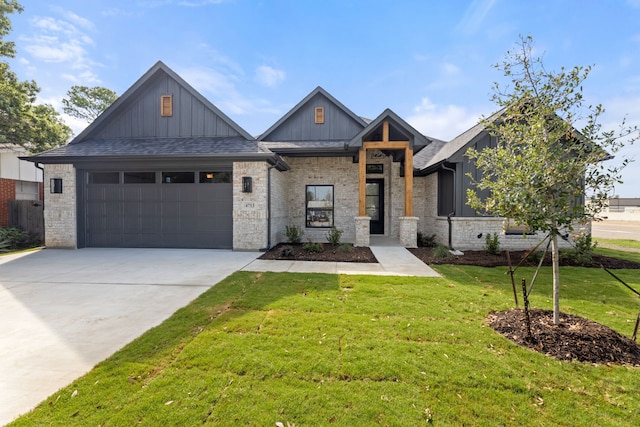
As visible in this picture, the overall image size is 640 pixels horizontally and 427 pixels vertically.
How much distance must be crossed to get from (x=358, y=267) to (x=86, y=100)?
32.7 m

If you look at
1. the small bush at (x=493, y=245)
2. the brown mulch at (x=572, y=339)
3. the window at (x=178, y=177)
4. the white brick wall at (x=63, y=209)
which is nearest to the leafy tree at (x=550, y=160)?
the brown mulch at (x=572, y=339)

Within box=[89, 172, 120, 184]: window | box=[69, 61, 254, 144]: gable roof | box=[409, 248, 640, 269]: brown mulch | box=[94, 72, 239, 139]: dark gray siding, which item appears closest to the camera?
box=[409, 248, 640, 269]: brown mulch

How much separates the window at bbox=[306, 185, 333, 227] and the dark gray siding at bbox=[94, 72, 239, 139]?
4.12 m

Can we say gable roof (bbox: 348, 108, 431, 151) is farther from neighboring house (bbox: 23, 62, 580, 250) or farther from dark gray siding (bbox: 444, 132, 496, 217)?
dark gray siding (bbox: 444, 132, 496, 217)

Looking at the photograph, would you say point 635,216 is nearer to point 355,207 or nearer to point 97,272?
point 355,207

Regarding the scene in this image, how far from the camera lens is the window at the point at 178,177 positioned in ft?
32.2

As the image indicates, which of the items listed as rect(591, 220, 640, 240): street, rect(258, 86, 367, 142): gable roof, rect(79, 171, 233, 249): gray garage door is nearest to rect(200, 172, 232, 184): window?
rect(79, 171, 233, 249): gray garage door

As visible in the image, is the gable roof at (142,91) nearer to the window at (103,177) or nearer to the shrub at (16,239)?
the window at (103,177)

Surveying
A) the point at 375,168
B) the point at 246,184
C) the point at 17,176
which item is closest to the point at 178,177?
the point at 246,184

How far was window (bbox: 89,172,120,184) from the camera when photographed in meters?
10.1

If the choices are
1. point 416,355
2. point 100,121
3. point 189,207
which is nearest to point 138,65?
point 100,121

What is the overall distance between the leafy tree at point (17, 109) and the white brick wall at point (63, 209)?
666cm

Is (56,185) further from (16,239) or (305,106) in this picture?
(305,106)

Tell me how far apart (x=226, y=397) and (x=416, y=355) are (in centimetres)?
195
